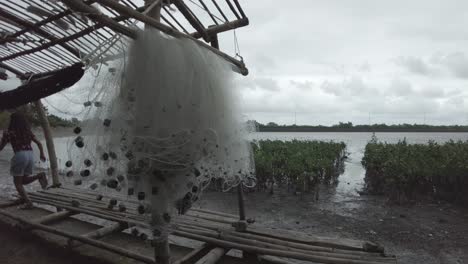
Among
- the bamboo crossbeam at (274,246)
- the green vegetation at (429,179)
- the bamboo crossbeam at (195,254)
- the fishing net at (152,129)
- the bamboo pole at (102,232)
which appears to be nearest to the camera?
the fishing net at (152,129)

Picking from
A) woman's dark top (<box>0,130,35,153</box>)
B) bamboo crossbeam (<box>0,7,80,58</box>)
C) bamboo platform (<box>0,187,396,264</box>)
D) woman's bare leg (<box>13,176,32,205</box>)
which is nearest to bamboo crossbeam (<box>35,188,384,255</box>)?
bamboo platform (<box>0,187,396,264</box>)

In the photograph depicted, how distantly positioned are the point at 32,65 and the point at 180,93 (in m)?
4.33

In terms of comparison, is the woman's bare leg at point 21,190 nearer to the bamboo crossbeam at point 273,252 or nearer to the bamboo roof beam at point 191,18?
the bamboo crossbeam at point 273,252

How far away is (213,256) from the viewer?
10.2ft

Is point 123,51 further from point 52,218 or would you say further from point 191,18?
point 52,218

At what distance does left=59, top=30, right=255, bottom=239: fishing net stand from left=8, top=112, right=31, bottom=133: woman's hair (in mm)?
3783

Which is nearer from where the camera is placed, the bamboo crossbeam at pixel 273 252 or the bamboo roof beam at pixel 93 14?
the bamboo roof beam at pixel 93 14

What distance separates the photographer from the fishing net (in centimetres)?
223

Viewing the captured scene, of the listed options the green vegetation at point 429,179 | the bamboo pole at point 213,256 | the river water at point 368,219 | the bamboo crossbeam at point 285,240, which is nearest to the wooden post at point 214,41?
the river water at point 368,219

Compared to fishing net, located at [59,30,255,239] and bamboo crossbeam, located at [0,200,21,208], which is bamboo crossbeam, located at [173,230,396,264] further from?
bamboo crossbeam, located at [0,200,21,208]

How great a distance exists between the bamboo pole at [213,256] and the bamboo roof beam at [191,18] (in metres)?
→ 2.11

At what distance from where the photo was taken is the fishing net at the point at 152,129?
2232 millimetres

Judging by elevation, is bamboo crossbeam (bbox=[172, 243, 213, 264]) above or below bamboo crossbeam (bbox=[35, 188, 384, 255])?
below

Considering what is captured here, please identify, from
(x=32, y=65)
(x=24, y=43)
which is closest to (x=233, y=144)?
(x=24, y=43)
